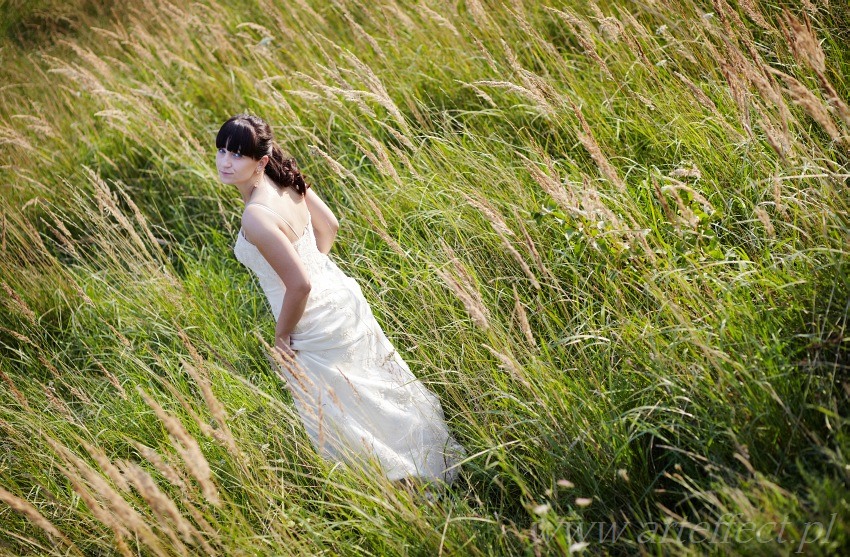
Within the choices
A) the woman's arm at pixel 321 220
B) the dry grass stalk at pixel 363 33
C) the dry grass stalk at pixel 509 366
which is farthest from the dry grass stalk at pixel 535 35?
the dry grass stalk at pixel 509 366

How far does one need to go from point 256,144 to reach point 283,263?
55cm

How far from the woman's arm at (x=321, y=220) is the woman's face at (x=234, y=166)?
1.14 feet

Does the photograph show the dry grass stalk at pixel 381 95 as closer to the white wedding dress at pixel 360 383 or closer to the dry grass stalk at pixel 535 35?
the white wedding dress at pixel 360 383

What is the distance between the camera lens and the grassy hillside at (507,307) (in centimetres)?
186

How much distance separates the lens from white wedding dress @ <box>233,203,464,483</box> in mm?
2518

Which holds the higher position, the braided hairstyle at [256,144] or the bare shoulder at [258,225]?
the braided hairstyle at [256,144]

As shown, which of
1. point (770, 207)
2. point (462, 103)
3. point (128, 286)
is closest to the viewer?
point (770, 207)

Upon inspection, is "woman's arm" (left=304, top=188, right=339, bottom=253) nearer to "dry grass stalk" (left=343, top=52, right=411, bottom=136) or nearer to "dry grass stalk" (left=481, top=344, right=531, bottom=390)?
"dry grass stalk" (left=343, top=52, right=411, bottom=136)

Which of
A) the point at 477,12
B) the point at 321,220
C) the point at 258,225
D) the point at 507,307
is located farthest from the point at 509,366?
the point at 477,12

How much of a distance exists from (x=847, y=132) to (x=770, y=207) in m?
0.37

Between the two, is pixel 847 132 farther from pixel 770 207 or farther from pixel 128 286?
pixel 128 286

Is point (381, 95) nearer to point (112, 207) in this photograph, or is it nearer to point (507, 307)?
point (507, 307)

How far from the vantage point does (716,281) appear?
2076 mm

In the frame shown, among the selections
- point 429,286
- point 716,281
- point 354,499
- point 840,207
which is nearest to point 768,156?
point 840,207
